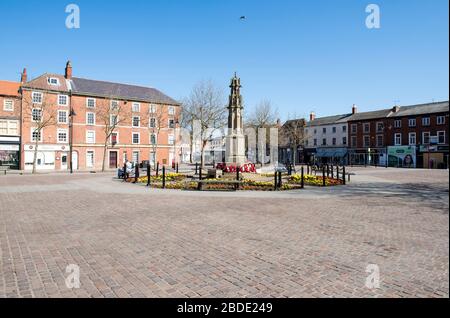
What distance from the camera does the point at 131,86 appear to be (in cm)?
4981

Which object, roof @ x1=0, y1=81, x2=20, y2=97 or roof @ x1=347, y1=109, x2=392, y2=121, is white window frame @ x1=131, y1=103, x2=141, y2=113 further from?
roof @ x1=347, y1=109, x2=392, y2=121

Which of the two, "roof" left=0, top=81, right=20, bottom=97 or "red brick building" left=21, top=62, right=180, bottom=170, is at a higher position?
"roof" left=0, top=81, right=20, bottom=97

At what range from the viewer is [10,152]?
1524 inches

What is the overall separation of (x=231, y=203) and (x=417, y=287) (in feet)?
25.1

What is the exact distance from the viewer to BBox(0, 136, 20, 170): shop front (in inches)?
1483

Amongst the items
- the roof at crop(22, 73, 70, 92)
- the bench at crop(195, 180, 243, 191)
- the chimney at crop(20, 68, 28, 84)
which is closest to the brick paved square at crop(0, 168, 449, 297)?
the bench at crop(195, 180, 243, 191)

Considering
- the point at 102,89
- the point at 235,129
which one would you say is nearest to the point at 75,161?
the point at 102,89

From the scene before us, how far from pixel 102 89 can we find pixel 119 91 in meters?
2.53

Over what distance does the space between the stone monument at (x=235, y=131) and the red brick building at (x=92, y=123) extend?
760 inches

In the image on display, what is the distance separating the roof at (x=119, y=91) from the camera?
1695 inches

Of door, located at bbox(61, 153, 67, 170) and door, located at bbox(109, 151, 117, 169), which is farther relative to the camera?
door, located at bbox(109, 151, 117, 169)

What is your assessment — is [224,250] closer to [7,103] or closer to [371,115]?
[7,103]

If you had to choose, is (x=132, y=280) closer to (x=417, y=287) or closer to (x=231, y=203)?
(x=417, y=287)
